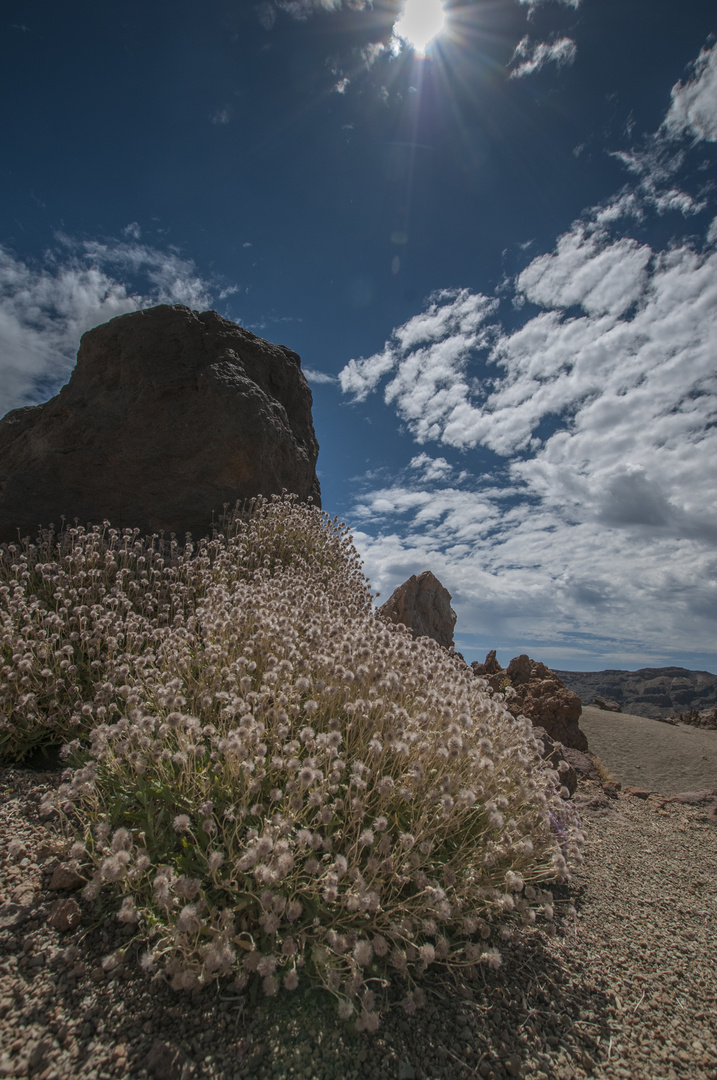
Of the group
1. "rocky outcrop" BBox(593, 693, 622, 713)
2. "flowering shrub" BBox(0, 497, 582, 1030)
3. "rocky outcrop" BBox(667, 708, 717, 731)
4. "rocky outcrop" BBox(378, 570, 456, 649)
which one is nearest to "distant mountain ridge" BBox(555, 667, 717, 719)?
"rocky outcrop" BBox(667, 708, 717, 731)

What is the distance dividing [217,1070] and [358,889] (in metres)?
0.85

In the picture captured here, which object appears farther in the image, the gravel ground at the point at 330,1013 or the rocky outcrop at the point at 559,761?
the rocky outcrop at the point at 559,761

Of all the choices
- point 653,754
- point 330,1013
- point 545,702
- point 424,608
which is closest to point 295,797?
point 330,1013

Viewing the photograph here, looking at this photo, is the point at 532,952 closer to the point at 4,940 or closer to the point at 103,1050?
the point at 103,1050

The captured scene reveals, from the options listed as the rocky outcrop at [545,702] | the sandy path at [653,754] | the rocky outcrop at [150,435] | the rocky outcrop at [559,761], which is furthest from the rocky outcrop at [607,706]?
the rocky outcrop at [150,435]

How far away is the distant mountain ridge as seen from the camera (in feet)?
108

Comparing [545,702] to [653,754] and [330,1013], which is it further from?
[330,1013]

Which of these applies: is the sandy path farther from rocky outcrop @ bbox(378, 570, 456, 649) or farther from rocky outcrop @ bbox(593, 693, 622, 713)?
rocky outcrop @ bbox(378, 570, 456, 649)

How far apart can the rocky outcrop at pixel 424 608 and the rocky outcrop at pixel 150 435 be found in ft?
11.9

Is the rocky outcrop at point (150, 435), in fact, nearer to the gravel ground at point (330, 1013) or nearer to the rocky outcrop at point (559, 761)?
the gravel ground at point (330, 1013)

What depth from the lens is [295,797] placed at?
270 centimetres

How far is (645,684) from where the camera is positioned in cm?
3647

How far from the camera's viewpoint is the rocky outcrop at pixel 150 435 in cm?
917

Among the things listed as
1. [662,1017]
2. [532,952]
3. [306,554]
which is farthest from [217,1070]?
[306,554]
